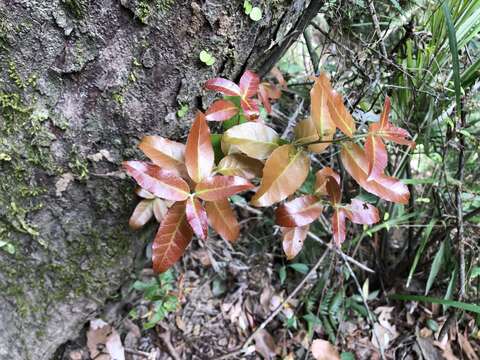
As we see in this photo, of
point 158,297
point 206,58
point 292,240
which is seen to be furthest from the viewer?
point 158,297

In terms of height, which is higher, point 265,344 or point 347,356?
point 347,356

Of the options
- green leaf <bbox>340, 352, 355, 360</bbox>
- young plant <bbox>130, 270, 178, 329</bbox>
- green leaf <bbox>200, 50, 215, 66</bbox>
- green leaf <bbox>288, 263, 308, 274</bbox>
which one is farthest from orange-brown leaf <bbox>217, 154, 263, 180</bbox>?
green leaf <bbox>340, 352, 355, 360</bbox>

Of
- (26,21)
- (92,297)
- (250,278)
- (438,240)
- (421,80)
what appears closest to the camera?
(26,21)

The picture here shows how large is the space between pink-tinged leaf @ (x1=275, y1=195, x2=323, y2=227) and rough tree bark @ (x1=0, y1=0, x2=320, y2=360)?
1.02 feet

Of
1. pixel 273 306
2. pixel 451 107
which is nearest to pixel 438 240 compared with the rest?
pixel 451 107

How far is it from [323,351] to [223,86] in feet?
3.17

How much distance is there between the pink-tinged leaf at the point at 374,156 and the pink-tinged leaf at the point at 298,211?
20 cm

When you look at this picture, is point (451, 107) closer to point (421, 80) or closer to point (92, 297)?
point (421, 80)

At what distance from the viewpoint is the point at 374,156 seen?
69 cm

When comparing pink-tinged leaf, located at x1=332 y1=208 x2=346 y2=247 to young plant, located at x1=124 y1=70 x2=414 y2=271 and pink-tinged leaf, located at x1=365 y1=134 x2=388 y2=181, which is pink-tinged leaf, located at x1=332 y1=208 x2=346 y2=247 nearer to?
young plant, located at x1=124 y1=70 x2=414 y2=271

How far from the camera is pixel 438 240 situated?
134 cm

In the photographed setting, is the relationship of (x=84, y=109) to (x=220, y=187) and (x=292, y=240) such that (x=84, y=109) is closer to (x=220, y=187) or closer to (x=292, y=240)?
(x=220, y=187)

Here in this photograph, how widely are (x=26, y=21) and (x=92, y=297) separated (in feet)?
2.58

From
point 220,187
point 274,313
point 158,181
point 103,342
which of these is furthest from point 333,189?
point 103,342
